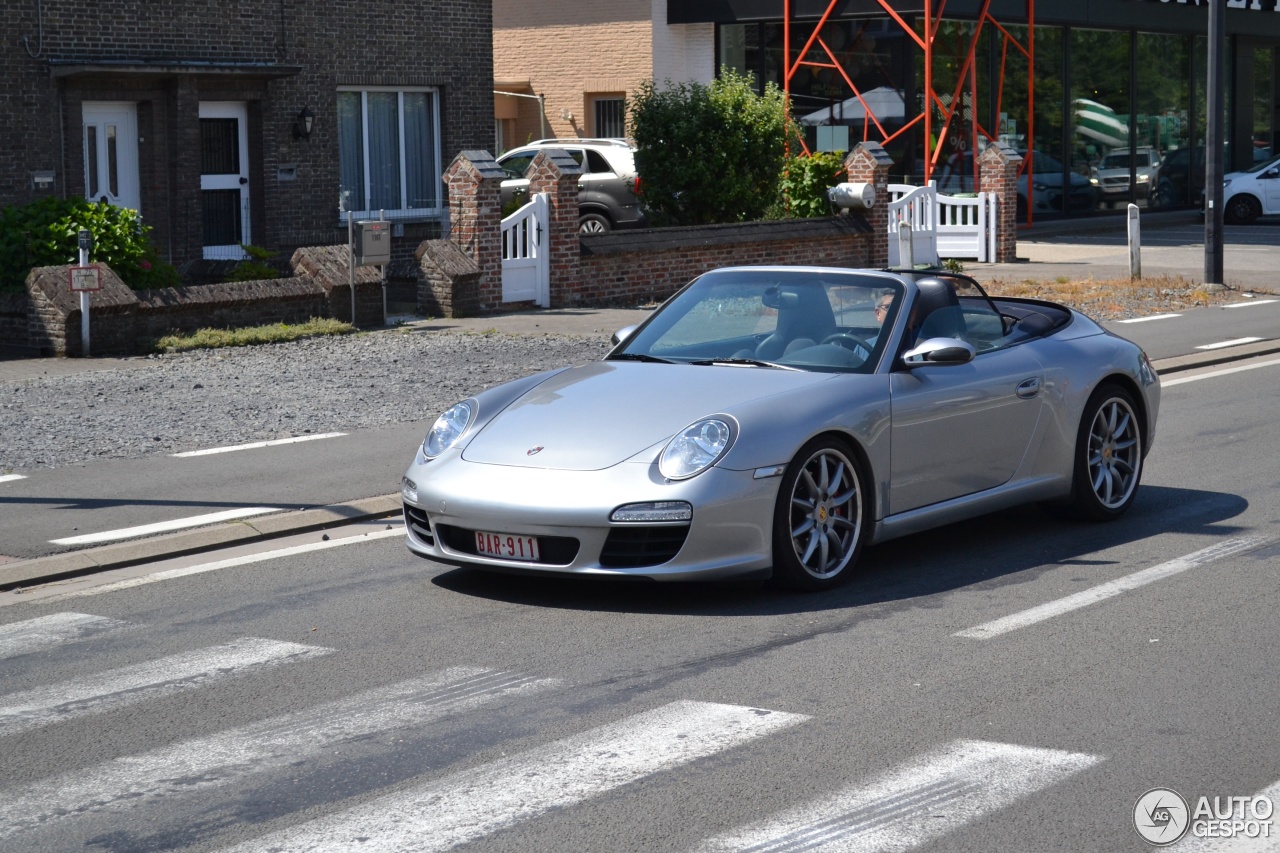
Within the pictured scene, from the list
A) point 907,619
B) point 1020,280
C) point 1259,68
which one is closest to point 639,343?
point 907,619

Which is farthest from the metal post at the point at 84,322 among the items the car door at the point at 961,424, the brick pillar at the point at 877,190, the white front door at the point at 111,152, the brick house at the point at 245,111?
the brick pillar at the point at 877,190

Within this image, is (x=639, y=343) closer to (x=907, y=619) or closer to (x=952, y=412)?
(x=952, y=412)

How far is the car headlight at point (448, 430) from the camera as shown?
7555 millimetres

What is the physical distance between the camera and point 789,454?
7004 millimetres

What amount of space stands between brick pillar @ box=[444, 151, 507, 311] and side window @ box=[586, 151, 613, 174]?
26.1ft

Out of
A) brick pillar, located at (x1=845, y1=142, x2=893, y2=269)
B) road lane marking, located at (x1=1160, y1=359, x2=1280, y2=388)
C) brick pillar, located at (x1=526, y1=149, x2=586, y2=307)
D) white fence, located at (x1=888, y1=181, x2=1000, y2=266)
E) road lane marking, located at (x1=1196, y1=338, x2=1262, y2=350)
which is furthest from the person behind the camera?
white fence, located at (x1=888, y1=181, x2=1000, y2=266)

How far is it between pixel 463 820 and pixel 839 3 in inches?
1176

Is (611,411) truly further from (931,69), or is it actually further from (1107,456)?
(931,69)

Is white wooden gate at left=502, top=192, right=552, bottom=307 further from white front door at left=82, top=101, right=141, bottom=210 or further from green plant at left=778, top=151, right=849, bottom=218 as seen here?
green plant at left=778, top=151, right=849, bottom=218

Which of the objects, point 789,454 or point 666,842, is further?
point 789,454

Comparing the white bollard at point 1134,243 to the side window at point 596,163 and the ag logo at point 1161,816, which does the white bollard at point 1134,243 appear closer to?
the side window at point 596,163

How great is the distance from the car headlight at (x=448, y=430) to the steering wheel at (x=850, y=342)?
168cm

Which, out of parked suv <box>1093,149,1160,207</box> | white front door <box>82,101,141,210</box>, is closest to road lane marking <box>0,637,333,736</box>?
white front door <box>82,101,141,210</box>

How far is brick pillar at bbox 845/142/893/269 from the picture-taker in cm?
2442
